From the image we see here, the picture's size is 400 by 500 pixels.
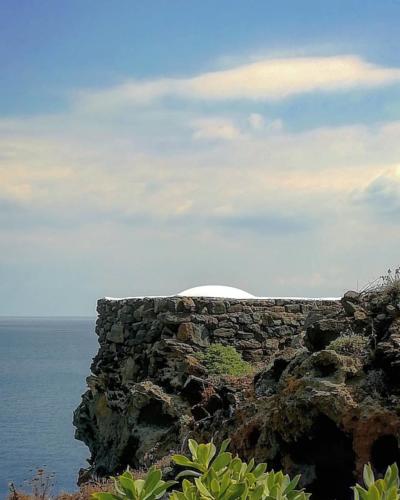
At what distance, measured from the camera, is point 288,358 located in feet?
29.1

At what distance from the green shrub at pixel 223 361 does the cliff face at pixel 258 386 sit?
142 mm

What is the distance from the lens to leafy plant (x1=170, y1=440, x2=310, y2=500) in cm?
404

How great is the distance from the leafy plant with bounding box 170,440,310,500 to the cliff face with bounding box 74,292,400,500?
279 cm

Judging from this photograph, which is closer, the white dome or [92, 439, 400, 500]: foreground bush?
[92, 439, 400, 500]: foreground bush

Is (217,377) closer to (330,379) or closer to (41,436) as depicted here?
(330,379)

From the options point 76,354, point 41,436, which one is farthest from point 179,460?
point 76,354

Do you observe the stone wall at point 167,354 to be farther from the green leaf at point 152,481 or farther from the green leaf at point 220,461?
the green leaf at point 152,481

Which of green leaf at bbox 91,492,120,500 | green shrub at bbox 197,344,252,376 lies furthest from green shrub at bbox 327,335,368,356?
green shrub at bbox 197,344,252,376

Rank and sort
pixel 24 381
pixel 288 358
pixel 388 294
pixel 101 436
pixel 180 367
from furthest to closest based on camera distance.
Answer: pixel 24 381 < pixel 101 436 < pixel 180 367 < pixel 288 358 < pixel 388 294

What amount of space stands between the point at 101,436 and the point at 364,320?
A: 758cm

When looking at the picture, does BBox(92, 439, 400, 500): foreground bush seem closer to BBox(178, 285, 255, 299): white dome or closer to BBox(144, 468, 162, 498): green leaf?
BBox(144, 468, 162, 498): green leaf

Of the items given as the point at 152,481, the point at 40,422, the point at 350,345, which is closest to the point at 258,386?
the point at 350,345

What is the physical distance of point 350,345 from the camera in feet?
26.3

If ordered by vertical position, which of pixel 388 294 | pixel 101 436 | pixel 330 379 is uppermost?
pixel 388 294
